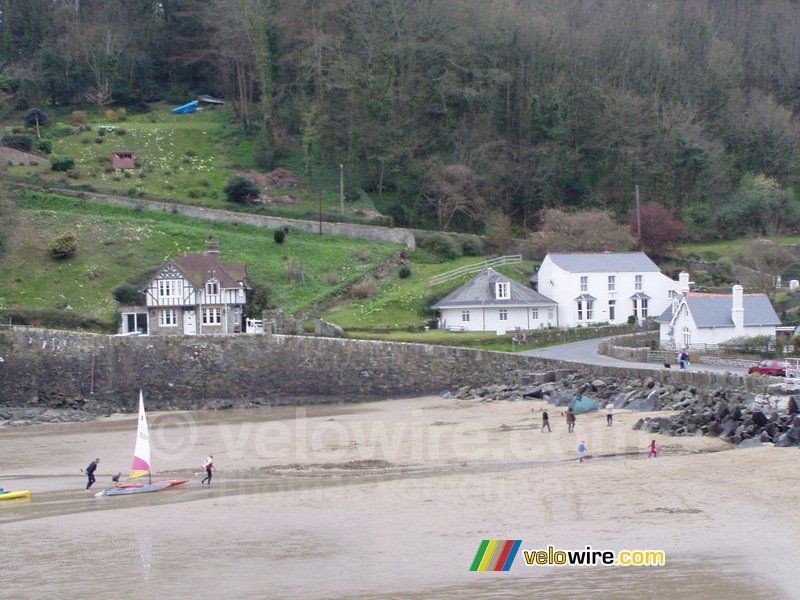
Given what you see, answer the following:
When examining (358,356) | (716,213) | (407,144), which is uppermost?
(407,144)

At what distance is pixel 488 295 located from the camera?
46.5 meters

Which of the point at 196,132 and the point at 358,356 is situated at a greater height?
the point at 196,132

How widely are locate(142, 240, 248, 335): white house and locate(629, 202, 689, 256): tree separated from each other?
22911 millimetres

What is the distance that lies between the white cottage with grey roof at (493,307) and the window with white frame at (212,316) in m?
9.57

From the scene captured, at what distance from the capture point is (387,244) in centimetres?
5522

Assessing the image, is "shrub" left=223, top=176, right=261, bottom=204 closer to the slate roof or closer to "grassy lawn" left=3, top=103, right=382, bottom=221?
"grassy lawn" left=3, top=103, right=382, bottom=221

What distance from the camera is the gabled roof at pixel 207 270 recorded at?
1807 inches

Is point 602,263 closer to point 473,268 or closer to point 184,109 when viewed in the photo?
point 473,268

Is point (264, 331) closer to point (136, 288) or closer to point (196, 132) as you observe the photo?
point (136, 288)

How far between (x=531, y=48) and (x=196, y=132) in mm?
22887

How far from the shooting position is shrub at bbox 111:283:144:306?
45656 mm

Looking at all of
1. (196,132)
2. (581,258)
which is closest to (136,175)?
(196,132)

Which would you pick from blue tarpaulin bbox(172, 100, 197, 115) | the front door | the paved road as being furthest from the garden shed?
the paved road

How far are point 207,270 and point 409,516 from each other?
2918cm
